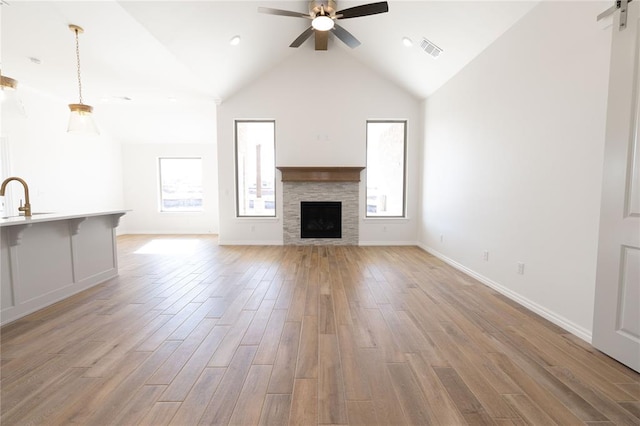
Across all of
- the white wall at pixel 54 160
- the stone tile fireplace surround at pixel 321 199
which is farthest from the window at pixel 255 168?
the white wall at pixel 54 160

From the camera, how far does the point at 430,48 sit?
4.12 m

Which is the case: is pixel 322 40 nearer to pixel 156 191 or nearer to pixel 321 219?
pixel 321 219

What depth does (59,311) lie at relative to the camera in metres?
2.67

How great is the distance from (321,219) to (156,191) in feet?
15.6

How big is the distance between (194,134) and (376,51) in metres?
4.84

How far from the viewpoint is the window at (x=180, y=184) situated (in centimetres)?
751

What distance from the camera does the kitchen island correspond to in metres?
2.44

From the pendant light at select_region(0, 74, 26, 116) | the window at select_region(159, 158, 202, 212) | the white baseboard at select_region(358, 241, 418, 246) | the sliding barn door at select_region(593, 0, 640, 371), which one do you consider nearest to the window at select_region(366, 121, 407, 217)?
the white baseboard at select_region(358, 241, 418, 246)

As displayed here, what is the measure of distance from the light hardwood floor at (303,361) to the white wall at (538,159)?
0.38 m

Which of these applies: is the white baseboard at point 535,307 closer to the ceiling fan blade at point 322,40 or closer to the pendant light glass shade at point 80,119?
the ceiling fan blade at point 322,40

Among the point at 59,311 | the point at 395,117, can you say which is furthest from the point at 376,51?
the point at 59,311

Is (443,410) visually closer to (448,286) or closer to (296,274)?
(448,286)

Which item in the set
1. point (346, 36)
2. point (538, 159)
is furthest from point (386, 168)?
point (538, 159)

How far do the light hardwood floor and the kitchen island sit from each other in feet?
0.63
